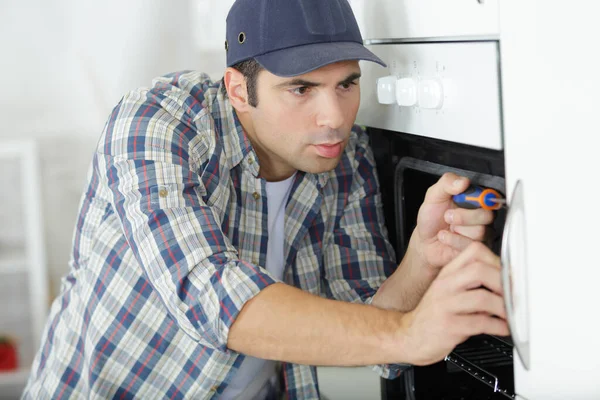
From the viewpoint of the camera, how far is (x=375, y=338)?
0.95m

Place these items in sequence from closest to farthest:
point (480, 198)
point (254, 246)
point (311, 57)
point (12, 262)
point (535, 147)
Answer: point (535, 147), point (480, 198), point (311, 57), point (254, 246), point (12, 262)

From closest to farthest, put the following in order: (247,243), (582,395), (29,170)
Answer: (582,395) → (247,243) → (29,170)

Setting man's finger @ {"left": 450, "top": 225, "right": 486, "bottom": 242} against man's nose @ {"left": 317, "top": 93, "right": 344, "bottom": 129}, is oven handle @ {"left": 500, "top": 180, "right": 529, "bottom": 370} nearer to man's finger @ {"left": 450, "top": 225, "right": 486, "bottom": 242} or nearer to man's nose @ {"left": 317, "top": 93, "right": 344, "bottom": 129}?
man's finger @ {"left": 450, "top": 225, "right": 486, "bottom": 242}

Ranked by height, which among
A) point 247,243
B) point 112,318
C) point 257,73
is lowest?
point 112,318

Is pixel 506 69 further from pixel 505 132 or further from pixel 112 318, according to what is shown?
pixel 112 318

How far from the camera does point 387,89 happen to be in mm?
1203

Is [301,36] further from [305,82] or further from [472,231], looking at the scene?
[472,231]

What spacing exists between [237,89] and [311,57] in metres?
0.22

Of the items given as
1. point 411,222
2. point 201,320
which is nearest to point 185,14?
point 411,222

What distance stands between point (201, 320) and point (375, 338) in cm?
25

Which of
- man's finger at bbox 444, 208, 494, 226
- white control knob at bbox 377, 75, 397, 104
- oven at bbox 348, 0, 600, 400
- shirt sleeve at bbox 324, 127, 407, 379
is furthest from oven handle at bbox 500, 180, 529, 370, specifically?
shirt sleeve at bbox 324, 127, 407, 379

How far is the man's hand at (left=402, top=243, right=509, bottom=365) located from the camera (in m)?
0.89

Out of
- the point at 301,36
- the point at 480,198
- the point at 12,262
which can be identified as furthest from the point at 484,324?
the point at 12,262

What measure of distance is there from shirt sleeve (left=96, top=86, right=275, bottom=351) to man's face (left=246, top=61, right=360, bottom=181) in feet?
0.38
